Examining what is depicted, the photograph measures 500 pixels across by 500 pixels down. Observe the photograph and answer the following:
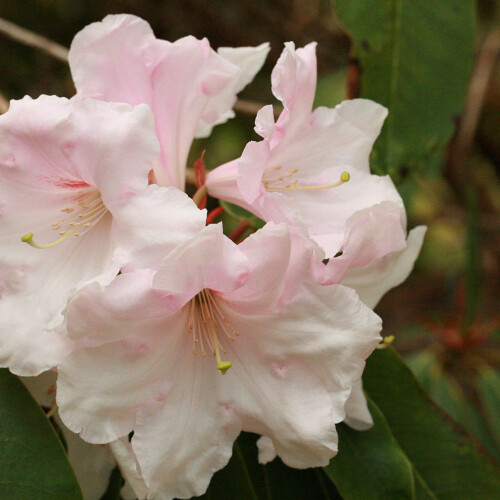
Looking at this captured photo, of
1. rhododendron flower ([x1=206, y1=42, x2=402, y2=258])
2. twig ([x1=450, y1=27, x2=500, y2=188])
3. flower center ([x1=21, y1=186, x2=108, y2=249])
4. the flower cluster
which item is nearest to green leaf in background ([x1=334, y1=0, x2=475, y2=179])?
rhododendron flower ([x1=206, y1=42, x2=402, y2=258])

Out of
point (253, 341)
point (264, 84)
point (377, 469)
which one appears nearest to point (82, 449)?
point (253, 341)

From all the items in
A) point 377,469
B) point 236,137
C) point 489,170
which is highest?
point 377,469

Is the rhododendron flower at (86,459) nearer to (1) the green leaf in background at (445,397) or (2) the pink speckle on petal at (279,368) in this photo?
(2) the pink speckle on petal at (279,368)

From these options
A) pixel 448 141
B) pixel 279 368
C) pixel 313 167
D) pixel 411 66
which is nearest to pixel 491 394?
pixel 448 141

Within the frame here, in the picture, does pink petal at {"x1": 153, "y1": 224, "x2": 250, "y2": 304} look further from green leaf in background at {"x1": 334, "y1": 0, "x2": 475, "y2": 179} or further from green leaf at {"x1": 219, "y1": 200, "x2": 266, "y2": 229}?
green leaf in background at {"x1": 334, "y1": 0, "x2": 475, "y2": 179}

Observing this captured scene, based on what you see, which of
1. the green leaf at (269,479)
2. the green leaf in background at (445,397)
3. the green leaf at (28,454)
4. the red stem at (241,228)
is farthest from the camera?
the green leaf in background at (445,397)

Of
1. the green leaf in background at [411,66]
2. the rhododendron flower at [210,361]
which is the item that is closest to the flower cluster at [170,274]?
the rhododendron flower at [210,361]

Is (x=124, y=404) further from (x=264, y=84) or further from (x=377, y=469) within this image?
(x=264, y=84)
